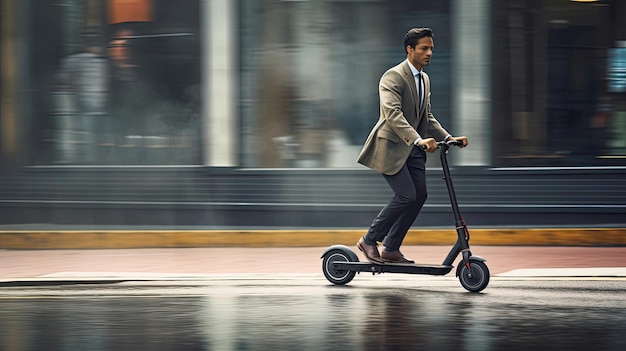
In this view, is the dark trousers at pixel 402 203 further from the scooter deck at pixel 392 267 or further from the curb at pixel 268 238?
the curb at pixel 268 238

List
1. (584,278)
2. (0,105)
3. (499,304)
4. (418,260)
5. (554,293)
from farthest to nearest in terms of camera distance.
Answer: (0,105), (418,260), (584,278), (554,293), (499,304)

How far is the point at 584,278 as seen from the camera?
945 centimetres

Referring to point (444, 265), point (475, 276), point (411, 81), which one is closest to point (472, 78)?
point (411, 81)

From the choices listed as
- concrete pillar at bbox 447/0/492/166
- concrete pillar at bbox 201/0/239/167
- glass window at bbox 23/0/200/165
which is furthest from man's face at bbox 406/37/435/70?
glass window at bbox 23/0/200/165

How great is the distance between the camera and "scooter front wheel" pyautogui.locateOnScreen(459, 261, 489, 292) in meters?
8.34

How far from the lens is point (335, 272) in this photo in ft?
29.7

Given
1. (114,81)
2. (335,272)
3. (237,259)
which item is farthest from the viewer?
(114,81)

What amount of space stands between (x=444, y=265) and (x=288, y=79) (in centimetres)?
615

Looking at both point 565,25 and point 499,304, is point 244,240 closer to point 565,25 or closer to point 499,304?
point 565,25

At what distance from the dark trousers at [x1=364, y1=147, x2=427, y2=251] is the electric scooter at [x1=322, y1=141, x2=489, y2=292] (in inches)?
7.6

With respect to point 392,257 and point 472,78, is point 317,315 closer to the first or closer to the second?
point 392,257

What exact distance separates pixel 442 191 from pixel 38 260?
4729 mm

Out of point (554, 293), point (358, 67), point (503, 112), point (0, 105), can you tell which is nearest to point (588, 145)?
point (503, 112)

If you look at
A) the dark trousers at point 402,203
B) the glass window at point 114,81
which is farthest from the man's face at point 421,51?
the glass window at point 114,81
